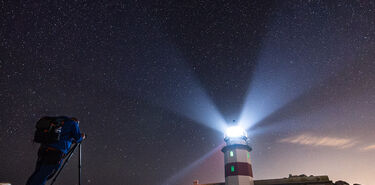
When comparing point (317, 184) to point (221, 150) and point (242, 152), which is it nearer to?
point (242, 152)

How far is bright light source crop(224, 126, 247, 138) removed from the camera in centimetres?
1814

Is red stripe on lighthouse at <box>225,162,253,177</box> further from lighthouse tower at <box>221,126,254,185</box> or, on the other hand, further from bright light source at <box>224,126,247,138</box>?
bright light source at <box>224,126,247,138</box>

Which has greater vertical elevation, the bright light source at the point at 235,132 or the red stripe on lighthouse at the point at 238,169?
the bright light source at the point at 235,132

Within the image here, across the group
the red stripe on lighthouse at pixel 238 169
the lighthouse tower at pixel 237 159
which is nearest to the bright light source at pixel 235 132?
the lighthouse tower at pixel 237 159

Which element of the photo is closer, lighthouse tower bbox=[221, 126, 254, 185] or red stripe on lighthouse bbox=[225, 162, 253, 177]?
lighthouse tower bbox=[221, 126, 254, 185]

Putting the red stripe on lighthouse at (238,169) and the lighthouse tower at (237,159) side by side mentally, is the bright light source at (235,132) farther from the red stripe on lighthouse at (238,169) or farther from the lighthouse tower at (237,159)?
the red stripe on lighthouse at (238,169)

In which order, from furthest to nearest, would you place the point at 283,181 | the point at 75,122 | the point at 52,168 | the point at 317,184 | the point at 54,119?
the point at 283,181, the point at 317,184, the point at 75,122, the point at 54,119, the point at 52,168

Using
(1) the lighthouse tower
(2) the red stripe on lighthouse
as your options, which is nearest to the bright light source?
(1) the lighthouse tower

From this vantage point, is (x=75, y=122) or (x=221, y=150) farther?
(x=221, y=150)

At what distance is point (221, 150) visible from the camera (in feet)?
60.0

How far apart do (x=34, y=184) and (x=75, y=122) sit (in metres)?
1.40

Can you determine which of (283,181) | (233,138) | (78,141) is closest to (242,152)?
(233,138)

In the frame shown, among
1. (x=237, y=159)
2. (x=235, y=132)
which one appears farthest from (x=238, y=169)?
(x=235, y=132)

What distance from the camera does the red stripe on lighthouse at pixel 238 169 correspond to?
1605cm
